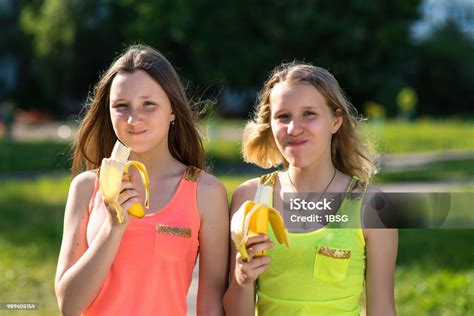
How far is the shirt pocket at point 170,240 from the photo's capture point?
2553mm

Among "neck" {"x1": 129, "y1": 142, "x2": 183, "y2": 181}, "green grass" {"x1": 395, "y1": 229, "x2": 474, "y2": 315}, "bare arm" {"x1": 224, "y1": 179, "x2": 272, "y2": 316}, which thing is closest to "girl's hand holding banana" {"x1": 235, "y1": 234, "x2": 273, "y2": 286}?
→ "bare arm" {"x1": 224, "y1": 179, "x2": 272, "y2": 316}

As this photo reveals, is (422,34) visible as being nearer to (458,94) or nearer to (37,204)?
(458,94)

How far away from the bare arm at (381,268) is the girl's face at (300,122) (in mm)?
326

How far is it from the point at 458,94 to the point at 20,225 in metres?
33.0

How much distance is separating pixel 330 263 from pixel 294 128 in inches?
17.6

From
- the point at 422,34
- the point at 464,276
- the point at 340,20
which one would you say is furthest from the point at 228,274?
the point at 422,34

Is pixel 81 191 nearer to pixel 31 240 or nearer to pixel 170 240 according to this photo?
pixel 170 240

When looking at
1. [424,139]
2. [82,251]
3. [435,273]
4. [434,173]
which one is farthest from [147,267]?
[424,139]

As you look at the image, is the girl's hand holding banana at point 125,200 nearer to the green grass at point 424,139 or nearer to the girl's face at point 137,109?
the girl's face at point 137,109

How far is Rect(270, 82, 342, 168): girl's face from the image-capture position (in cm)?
261

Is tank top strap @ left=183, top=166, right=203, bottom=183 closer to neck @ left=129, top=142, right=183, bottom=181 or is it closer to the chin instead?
neck @ left=129, top=142, right=183, bottom=181

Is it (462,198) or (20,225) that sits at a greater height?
(20,225)

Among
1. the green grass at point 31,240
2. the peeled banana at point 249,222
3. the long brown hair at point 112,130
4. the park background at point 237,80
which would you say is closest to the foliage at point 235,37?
the park background at point 237,80

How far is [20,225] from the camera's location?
29.3ft
